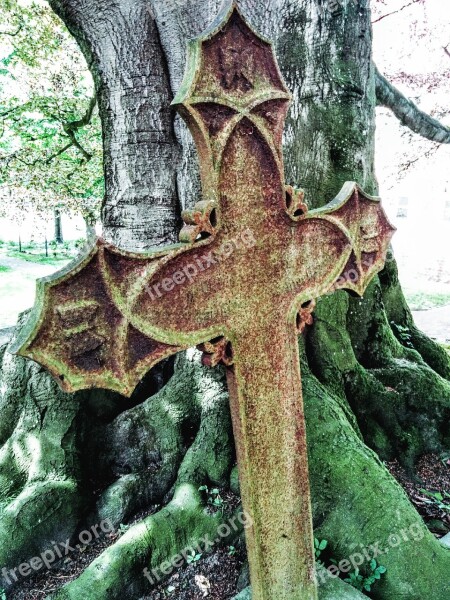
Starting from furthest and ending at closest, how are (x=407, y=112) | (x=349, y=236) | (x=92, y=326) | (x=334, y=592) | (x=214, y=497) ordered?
(x=407, y=112)
(x=214, y=497)
(x=334, y=592)
(x=349, y=236)
(x=92, y=326)

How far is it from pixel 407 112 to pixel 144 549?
17.0ft

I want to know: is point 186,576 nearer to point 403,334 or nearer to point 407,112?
point 403,334

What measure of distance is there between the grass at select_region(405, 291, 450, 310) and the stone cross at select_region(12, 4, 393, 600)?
394 inches

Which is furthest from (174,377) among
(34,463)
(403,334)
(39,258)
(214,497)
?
(39,258)

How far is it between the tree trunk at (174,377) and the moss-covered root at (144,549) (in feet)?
0.04

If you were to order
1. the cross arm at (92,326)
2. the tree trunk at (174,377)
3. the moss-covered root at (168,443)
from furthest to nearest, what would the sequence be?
the moss-covered root at (168,443) → the tree trunk at (174,377) → the cross arm at (92,326)

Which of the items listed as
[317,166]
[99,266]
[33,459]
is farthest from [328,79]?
[33,459]

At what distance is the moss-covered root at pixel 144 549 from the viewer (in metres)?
2.41

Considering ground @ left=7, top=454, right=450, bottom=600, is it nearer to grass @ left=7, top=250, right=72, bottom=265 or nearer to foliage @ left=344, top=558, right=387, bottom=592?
foliage @ left=344, top=558, right=387, bottom=592

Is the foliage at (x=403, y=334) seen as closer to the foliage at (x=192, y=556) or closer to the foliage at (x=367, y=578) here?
the foliage at (x=367, y=578)

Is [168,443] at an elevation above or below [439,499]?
above

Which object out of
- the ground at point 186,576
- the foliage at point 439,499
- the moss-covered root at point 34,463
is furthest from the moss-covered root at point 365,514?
the moss-covered root at point 34,463

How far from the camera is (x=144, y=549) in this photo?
101 inches

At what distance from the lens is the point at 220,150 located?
5.23 ft
